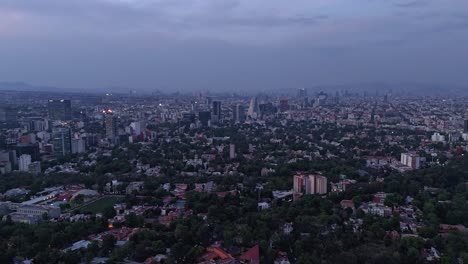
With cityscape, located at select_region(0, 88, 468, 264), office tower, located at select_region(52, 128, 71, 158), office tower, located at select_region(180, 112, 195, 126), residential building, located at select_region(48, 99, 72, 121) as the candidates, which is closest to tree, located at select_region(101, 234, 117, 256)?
cityscape, located at select_region(0, 88, 468, 264)

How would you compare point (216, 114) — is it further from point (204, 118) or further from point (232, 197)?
point (232, 197)

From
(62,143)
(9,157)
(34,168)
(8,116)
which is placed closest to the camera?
(34,168)

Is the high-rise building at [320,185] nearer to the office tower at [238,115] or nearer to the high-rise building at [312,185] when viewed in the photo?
the high-rise building at [312,185]

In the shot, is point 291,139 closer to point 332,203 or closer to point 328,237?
point 332,203

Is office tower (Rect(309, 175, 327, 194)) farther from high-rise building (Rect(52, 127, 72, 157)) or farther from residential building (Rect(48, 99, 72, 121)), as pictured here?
residential building (Rect(48, 99, 72, 121))

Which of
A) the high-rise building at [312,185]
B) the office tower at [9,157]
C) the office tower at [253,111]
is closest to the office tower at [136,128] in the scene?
the office tower at [9,157]

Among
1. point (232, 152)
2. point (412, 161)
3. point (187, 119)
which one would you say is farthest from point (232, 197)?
point (187, 119)

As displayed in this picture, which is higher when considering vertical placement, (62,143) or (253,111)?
(253,111)
